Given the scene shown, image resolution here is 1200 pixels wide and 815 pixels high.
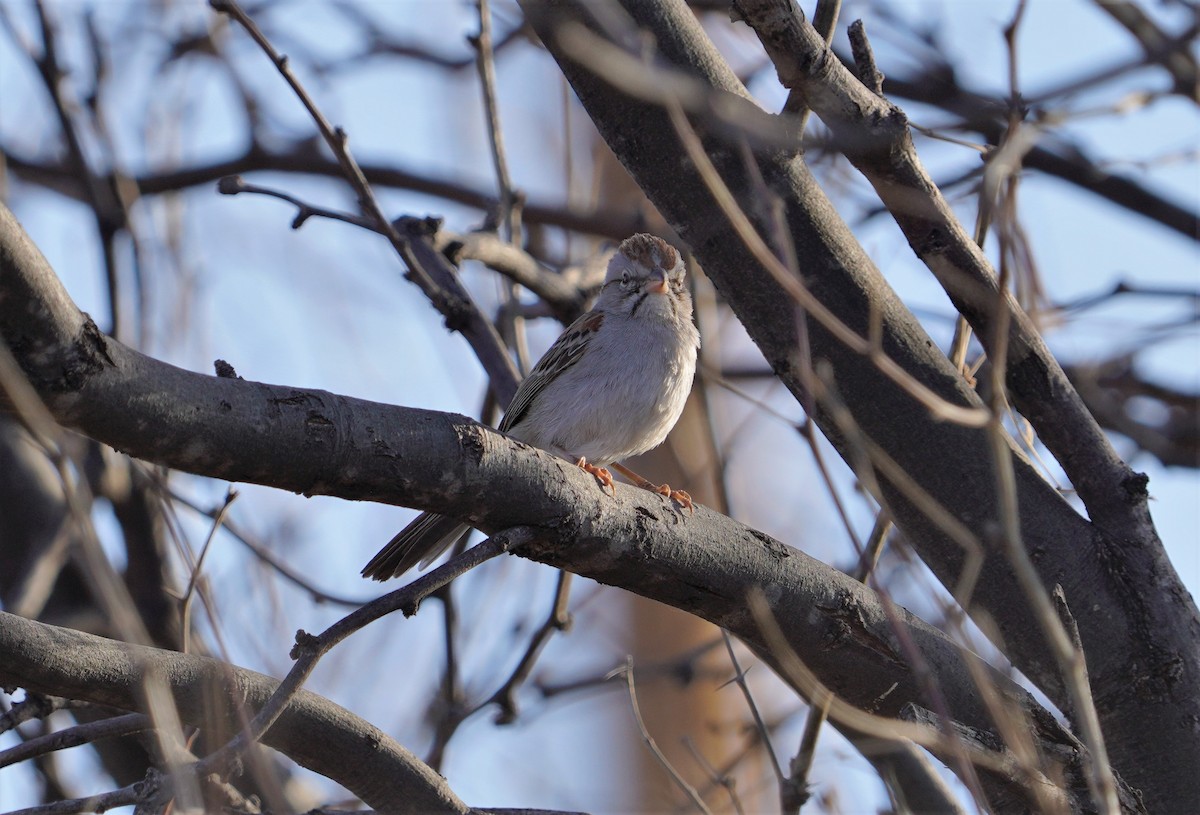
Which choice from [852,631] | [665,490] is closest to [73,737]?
[852,631]

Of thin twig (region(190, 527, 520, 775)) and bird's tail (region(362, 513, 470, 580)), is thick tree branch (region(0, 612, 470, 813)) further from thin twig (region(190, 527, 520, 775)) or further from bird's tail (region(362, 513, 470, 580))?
bird's tail (region(362, 513, 470, 580))

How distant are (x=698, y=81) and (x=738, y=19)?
303 millimetres

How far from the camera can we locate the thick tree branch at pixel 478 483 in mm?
2326

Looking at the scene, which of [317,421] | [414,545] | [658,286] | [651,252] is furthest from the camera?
[651,252]

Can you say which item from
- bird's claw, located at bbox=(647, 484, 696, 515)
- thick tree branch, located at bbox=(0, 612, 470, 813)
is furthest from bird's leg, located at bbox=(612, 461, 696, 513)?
thick tree branch, located at bbox=(0, 612, 470, 813)

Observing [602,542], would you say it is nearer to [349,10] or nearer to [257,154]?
[257,154]

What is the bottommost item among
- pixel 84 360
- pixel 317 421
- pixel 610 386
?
pixel 84 360

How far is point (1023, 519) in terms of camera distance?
3787 millimetres

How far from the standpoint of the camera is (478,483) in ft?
9.37

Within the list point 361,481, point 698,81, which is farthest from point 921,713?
point 698,81

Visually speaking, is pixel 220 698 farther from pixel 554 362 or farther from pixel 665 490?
pixel 554 362

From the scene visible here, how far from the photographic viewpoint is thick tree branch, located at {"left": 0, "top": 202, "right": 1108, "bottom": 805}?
233 centimetres

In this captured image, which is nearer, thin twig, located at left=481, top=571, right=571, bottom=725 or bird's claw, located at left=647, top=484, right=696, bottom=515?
bird's claw, located at left=647, top=484, right=696, bottom=515

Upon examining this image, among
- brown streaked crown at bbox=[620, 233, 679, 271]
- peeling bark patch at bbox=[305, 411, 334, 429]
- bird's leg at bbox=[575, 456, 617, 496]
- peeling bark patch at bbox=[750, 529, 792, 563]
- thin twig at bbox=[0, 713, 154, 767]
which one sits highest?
brown streaked crown at bbox=[620, 233, 679, 271]
